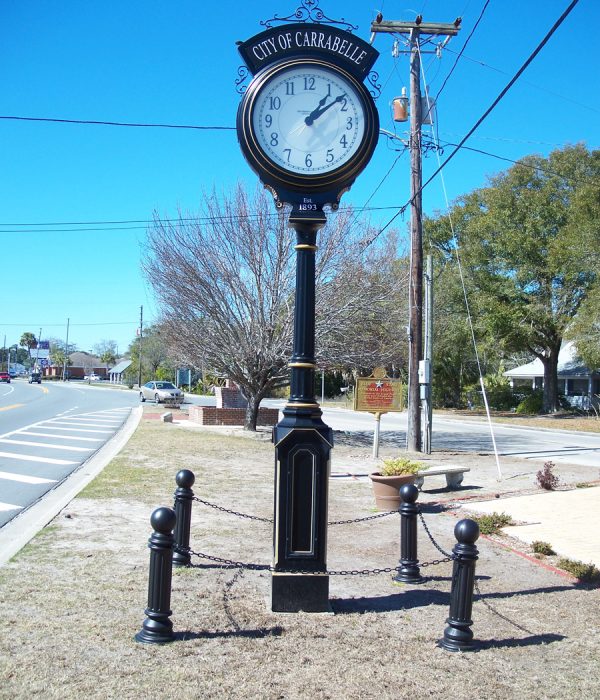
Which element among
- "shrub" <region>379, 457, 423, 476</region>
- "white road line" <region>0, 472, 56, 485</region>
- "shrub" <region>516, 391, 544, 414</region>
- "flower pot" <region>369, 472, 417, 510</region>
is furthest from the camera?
"shrub" <region>516, 391, 544, 414</region>

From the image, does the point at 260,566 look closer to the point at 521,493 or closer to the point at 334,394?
the point at 521,493

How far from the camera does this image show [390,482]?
9945mm

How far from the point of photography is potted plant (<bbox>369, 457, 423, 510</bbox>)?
9953 mm

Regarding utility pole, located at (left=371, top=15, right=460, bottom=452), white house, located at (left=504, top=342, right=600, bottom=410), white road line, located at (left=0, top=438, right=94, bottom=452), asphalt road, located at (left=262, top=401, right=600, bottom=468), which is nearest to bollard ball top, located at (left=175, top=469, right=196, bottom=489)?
white road line, located at (left=0, top=438, right=94, bottom=452)

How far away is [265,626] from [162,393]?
42.5 metres

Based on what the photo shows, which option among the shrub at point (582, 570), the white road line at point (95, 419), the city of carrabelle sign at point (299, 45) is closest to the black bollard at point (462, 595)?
the shrub at point (582, 570)

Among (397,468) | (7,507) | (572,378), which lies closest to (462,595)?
(397,468)

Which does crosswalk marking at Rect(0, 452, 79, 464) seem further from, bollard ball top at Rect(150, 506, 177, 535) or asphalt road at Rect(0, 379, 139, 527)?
bollard ball top at Rect(150, 506, 177, 535)

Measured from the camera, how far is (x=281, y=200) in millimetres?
5973

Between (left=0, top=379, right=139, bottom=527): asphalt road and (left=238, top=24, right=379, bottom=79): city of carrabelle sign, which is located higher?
(left=238, top=24, right=379, bottom=79): city of carrabelle sign

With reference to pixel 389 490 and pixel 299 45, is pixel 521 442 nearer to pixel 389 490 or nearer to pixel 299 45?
pixel 389 490

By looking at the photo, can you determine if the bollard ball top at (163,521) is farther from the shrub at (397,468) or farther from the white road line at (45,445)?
the white road line at (45,445)

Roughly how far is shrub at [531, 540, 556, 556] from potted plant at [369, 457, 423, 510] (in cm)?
252

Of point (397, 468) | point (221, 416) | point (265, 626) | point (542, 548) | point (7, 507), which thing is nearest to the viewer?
point (265, 626)
